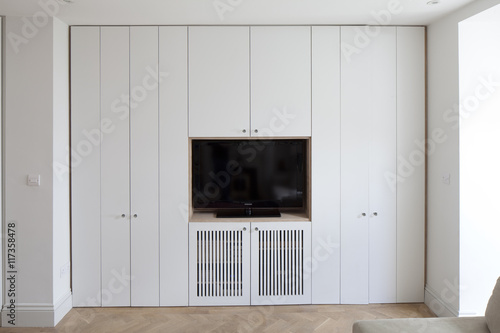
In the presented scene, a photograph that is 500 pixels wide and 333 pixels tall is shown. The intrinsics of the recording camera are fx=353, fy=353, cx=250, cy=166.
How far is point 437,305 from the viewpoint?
3164 millimetres

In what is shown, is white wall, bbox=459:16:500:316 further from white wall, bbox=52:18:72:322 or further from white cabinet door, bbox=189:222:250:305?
white wall, bbox=52:18:72:322

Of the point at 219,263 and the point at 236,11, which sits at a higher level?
the point at 236,11

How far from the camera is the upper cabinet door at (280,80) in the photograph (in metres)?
3.27

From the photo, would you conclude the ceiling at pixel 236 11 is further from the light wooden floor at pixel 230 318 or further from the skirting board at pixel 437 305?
the light wooden floor at pixel 230 318

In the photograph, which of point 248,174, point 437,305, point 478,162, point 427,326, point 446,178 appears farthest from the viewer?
point 248,174

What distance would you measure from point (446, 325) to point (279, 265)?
5.17 feet

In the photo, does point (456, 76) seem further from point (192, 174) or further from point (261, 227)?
point (192, 174)

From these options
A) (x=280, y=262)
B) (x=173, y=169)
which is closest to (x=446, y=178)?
(x=280, y=262)

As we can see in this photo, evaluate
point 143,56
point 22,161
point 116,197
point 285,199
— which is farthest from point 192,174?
point 22,161

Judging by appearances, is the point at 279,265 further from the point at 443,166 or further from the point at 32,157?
the point at 32,157

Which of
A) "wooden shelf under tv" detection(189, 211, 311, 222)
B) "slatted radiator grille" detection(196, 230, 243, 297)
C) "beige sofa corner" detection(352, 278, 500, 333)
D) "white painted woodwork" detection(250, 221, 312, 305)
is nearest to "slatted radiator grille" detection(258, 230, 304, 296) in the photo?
"white painted woodwork" detection(250, 221, 312, 305)

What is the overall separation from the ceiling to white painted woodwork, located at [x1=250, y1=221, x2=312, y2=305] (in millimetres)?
1871

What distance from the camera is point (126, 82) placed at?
3258 mm

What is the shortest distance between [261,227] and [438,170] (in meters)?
1.68
